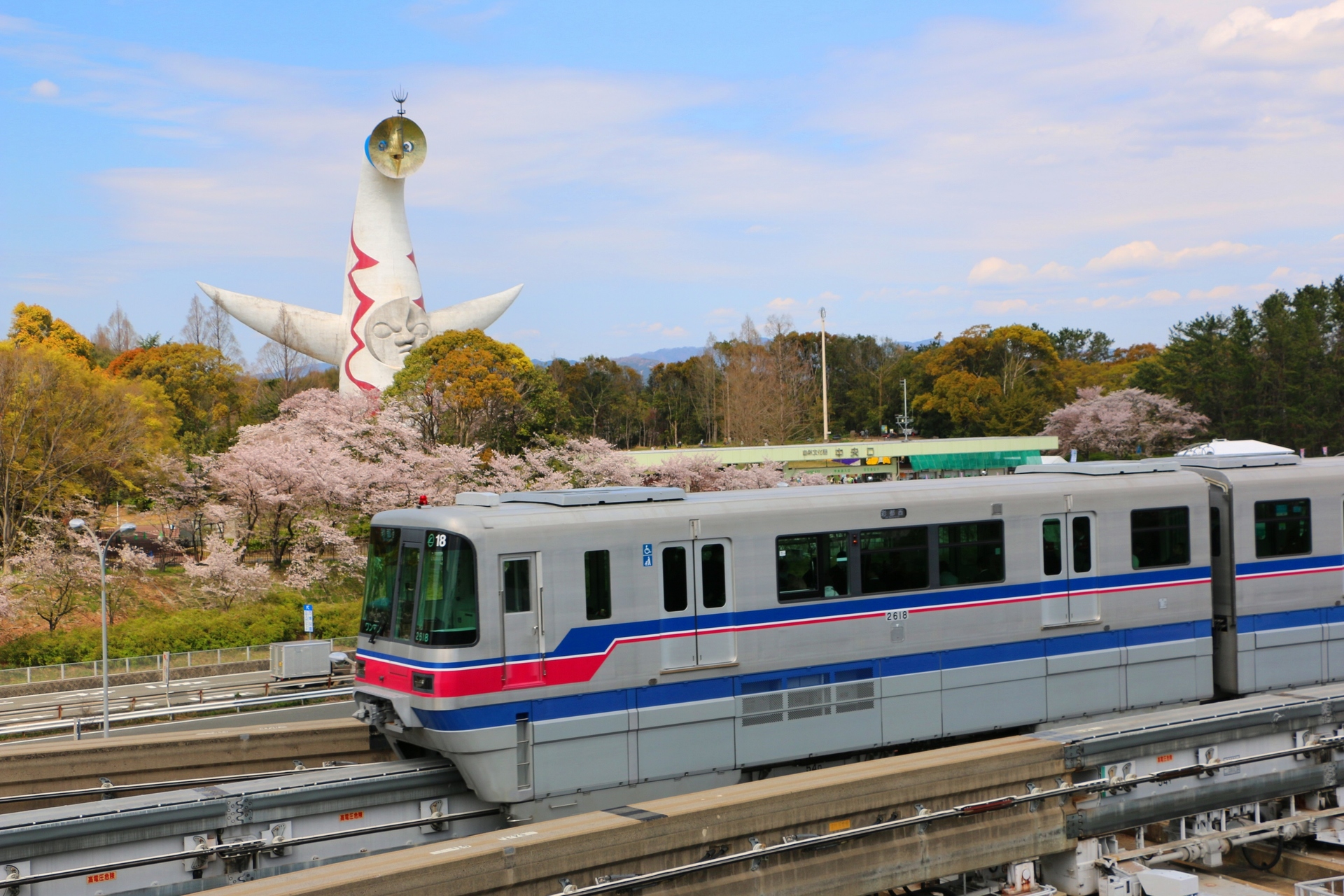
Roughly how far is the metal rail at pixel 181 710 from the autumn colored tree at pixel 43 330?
215ft

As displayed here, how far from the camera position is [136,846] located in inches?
428

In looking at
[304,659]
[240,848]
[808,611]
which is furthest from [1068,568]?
[304,659]

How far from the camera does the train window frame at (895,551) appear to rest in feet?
46.2

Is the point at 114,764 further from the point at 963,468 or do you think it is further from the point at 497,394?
the point at 963,468

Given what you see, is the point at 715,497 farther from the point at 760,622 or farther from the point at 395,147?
the point at 395,147

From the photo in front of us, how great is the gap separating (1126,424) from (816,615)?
70.7 metres

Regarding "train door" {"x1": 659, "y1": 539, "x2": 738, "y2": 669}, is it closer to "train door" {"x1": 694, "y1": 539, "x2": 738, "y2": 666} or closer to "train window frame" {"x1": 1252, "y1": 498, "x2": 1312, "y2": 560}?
"train door" {"x1": 694, "y1": 539, "x2": 738, "y2": 666}

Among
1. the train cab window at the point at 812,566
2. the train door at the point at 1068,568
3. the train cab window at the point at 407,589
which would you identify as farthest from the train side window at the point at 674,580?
the train door at the point at 1068,568

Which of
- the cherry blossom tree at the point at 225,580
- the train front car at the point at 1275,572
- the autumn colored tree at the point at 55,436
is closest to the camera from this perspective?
the train front car at the point at 1275,572

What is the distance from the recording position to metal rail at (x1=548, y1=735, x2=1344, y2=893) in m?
10.1

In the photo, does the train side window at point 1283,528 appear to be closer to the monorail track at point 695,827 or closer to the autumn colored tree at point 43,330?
the monorail track at point 695,827

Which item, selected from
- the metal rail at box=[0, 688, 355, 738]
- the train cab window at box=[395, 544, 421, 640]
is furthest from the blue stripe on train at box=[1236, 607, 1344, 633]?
the metal rail at box=[0, 688, 355, 738]

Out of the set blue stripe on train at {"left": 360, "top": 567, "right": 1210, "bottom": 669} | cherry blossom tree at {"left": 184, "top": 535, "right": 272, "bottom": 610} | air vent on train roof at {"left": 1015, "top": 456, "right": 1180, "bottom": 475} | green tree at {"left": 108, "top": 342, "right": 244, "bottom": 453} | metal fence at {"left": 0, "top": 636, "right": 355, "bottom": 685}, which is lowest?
metal fence at {"left": 0, "top": 636, "right": 355, "bottom": 685}

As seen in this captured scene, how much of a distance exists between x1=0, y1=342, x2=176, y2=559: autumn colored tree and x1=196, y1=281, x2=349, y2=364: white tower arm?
55.4ft
